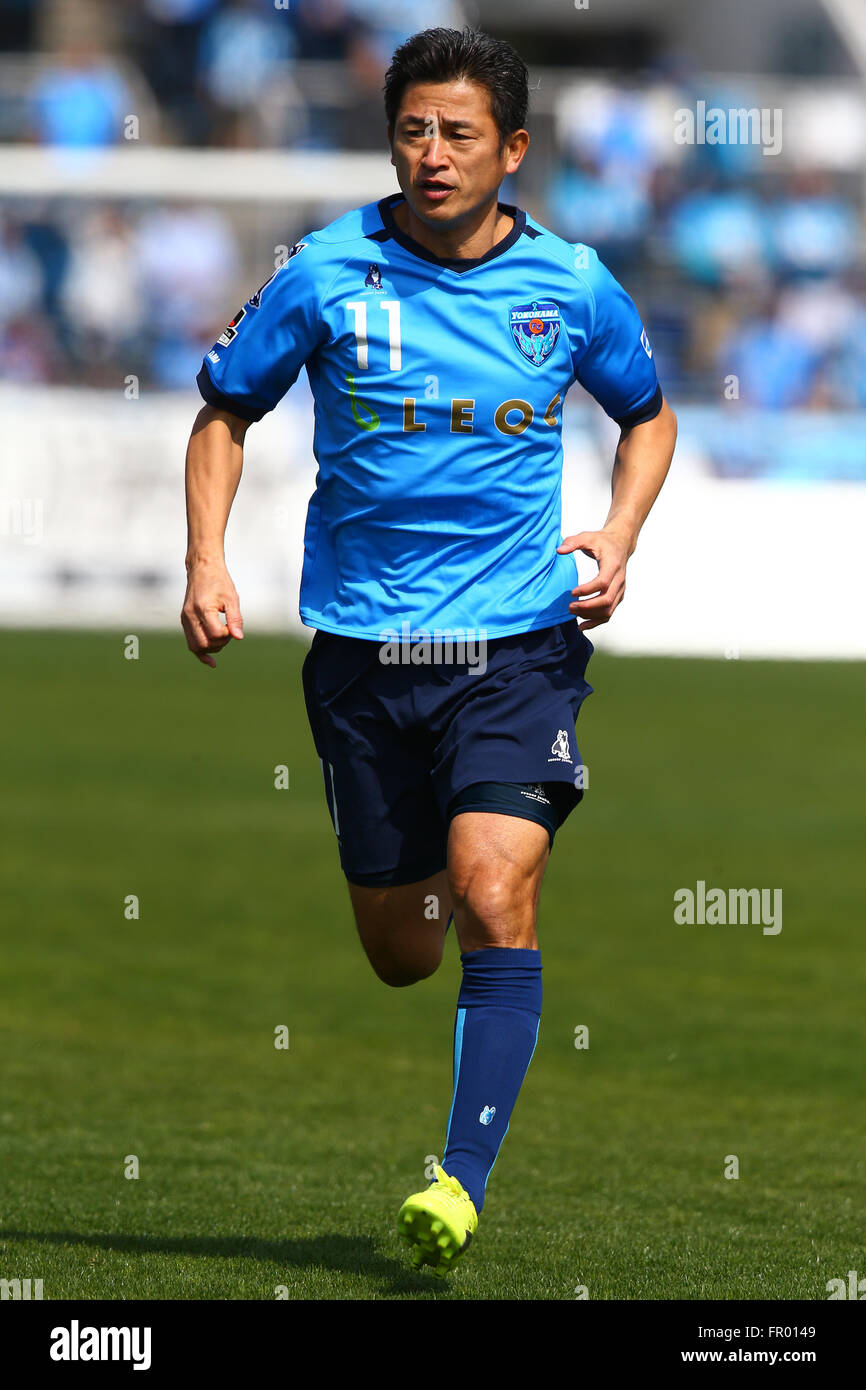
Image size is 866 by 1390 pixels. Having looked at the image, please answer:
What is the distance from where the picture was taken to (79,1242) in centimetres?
457

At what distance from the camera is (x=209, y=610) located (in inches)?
168

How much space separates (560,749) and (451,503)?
1.79 feet

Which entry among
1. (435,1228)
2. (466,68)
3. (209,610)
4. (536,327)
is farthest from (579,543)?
(435,1228)

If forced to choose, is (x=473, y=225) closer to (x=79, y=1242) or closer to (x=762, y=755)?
(x=79, y=1242)

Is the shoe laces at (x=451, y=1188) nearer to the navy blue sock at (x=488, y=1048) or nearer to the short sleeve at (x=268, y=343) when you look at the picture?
the navy blue sock at (x=488, y=1048)

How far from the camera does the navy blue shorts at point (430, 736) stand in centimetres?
437

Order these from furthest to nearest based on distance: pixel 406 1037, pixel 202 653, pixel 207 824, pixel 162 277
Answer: pixel 162 277 → pixel 207 824 → pixel 406 1037 → pixel 202 653

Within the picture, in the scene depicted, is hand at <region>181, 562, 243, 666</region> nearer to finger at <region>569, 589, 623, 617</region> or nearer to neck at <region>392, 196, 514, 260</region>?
finger at <region>569, 589, 623, 617</region>

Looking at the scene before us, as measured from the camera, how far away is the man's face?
4312 mm

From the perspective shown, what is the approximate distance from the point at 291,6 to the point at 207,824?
1440 centimetres

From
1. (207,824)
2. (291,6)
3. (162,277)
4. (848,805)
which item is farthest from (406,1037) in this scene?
(291,6)

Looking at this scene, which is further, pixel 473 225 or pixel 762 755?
pixel 762 755

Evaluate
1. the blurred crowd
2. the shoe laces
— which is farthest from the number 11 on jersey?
the blurred crowd

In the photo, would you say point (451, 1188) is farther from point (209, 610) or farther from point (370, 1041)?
point (370, 1041)
